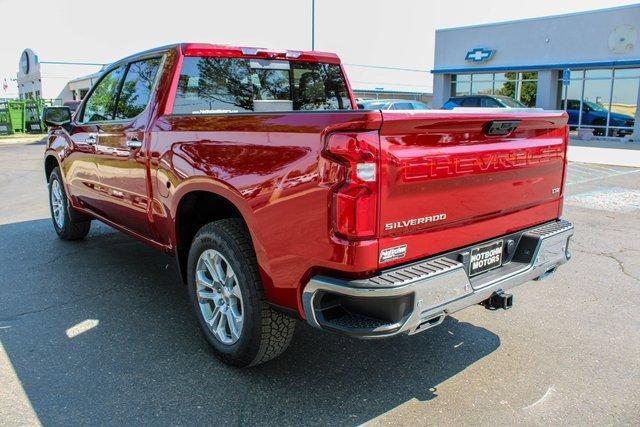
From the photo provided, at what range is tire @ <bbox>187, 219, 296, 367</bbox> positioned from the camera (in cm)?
310

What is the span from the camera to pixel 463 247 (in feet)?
10.0

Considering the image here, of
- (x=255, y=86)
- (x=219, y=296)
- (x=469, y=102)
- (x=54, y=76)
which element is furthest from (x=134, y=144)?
(x=54, y=76)

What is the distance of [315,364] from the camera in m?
3.50

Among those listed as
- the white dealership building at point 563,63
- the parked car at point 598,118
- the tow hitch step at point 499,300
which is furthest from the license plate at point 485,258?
the parked car at point 598,118

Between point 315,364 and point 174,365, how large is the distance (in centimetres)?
88

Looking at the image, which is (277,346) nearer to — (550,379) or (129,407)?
(129,407)

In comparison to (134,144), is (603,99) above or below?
above

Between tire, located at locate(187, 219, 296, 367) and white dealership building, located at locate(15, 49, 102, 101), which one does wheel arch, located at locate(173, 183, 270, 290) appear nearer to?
tire, located at locate(187, 219, 296, 367)

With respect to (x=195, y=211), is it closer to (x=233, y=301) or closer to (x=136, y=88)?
(x=233, y=301)

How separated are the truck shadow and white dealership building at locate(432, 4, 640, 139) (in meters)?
21.9

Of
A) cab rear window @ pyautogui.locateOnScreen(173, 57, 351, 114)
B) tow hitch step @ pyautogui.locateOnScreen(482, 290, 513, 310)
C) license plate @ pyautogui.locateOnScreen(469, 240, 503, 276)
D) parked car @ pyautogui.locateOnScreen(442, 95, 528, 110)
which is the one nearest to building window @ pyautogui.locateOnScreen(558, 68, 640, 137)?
parked car @ pyautogui.locateOnScreen(442, 95, 528, 110)

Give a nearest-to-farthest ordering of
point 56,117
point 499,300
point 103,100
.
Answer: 1. point 499,300
2. point 103,100
3. point 56,117

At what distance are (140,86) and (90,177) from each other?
1.21 m

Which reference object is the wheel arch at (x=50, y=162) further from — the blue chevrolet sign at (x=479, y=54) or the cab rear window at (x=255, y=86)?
the blue chevrolet sign at (x=479, y=54)
